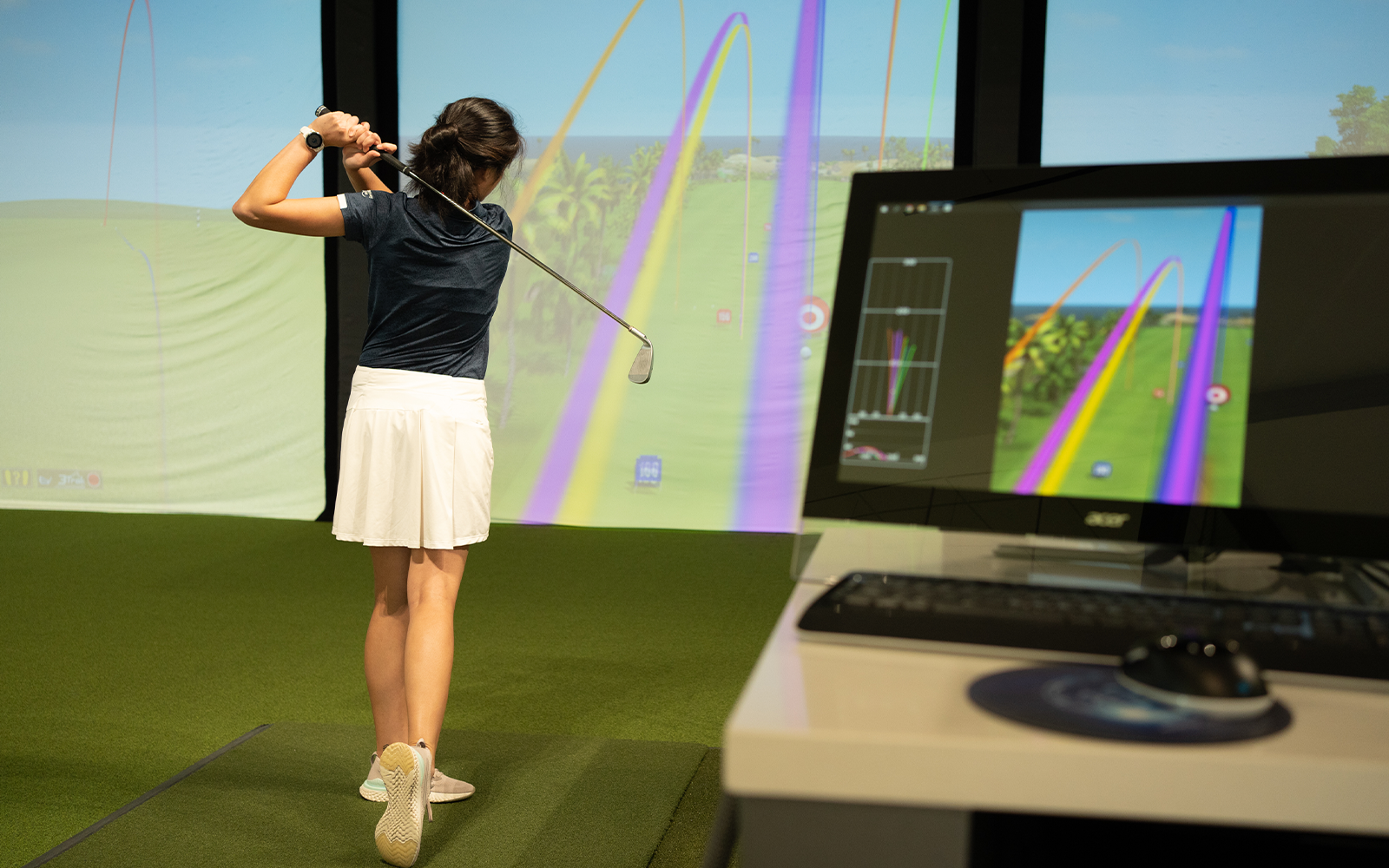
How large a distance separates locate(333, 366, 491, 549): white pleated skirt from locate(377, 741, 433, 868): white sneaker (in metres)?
0.39

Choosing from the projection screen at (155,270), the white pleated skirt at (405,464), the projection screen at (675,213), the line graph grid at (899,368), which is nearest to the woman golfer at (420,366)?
the white pleated skirt at (405,464)

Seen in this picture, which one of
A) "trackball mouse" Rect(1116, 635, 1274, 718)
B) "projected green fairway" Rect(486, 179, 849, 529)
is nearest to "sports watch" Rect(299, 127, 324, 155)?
"trackball mouse" Rect(1116, 635, 1274, 718)

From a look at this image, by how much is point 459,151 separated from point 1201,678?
1707mm

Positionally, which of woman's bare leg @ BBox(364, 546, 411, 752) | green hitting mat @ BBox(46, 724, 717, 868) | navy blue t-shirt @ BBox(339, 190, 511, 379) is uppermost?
navy blue t-shirt @ BBox(339, 190, 511, 379)

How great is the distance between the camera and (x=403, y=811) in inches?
71.8

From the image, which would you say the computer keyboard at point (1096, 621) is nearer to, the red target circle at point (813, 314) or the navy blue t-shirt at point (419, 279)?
the navy blue t-shirt at point (419, 279)

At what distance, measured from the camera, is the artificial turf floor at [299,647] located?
96.0 inches

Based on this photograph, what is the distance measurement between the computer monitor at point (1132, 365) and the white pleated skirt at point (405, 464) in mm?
1210

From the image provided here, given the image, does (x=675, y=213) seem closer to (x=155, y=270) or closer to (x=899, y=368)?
(x=155, y=270)

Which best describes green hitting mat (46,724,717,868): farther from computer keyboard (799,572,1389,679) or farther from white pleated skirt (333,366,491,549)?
computer keyboard (799,572,1389,679)

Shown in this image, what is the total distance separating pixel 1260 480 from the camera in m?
0.87

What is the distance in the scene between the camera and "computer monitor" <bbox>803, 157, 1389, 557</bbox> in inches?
34.1

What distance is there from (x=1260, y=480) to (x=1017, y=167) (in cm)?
33

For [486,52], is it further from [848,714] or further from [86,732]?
[848,714]
